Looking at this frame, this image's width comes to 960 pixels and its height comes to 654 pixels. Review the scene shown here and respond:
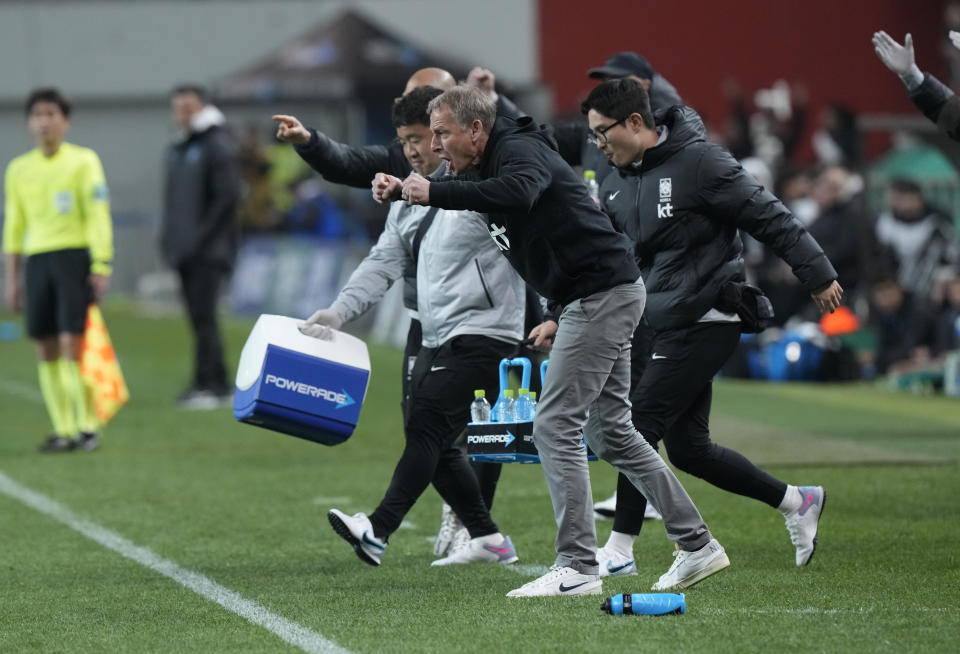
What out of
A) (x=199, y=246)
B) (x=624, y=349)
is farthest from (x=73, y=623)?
(x=199, y=246)

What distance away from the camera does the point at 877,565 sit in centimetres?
718

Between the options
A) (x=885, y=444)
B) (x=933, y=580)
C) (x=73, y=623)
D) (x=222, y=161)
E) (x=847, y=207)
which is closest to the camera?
(x=73, y=623)

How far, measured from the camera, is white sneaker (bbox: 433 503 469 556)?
25.5 feet

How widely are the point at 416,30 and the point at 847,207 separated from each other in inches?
673

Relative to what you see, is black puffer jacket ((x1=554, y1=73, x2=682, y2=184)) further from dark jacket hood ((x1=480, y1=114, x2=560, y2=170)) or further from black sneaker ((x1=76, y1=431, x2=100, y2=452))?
black sneaker ((x1=76, y1=431, x2=100, y2=452))

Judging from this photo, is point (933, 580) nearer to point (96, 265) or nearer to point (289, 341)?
point (289, 341)

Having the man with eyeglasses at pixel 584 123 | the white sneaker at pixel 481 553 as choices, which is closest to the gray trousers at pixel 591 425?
the white sneaker at pixel 481 553

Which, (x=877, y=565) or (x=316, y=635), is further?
(x=877, y=565)

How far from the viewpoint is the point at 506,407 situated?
7.18 meters

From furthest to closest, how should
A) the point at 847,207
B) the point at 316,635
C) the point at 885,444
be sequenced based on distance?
the point at 847,207, the point at 885,444, the point at 316,635

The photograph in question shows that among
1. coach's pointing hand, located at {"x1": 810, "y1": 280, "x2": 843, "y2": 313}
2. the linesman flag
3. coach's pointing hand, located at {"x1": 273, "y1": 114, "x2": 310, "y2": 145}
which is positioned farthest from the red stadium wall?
coach's pointing hand, located at {"x1": 810, "y1": 280, "x2": 843, "y2": 313}

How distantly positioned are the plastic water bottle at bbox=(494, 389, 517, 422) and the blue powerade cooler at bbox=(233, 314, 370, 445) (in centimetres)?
57

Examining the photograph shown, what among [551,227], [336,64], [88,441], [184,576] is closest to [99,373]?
[88,441]

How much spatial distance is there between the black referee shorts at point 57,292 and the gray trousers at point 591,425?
5.98 m
